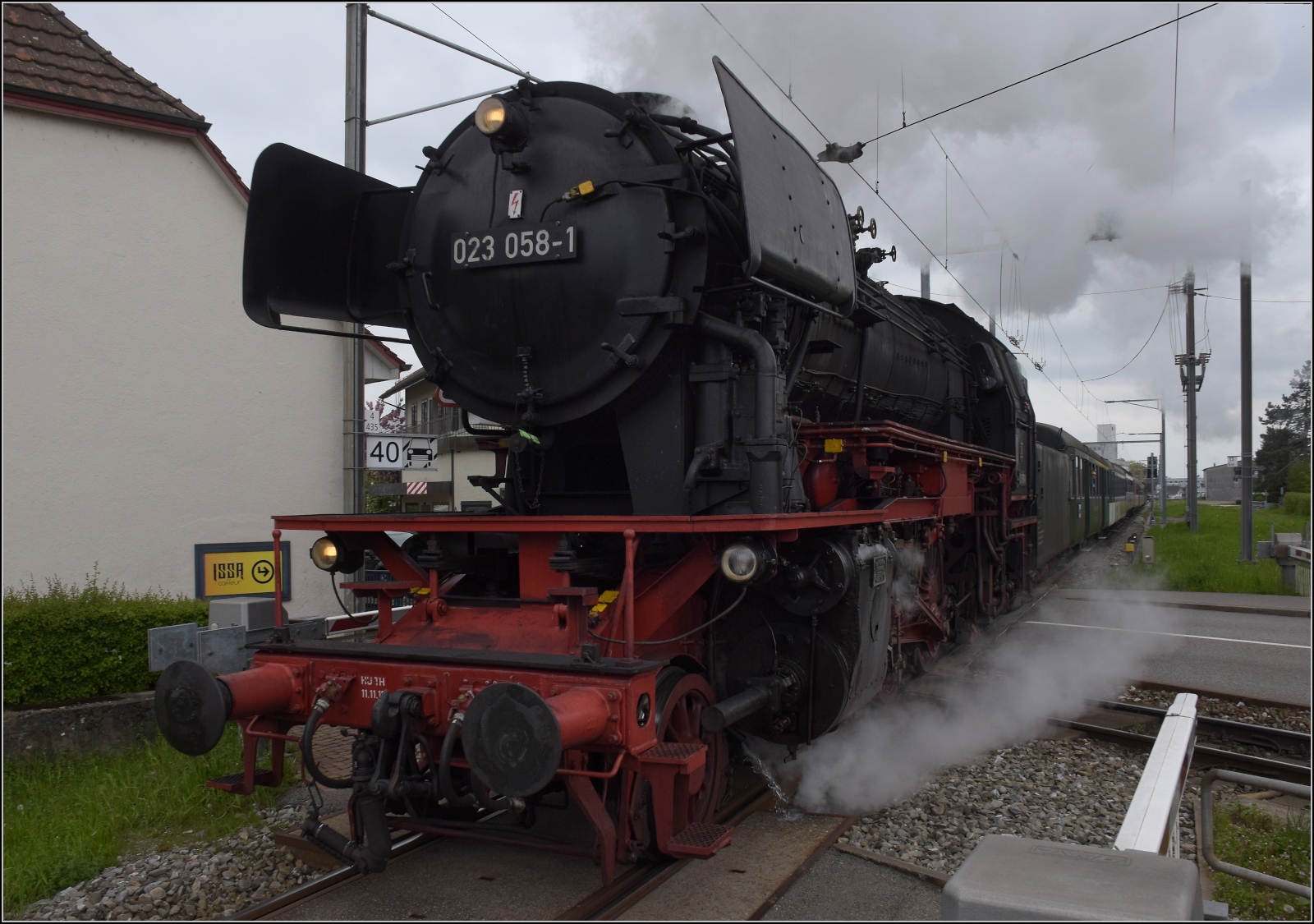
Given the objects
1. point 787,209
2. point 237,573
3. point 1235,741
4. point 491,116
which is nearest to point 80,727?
point 237,573

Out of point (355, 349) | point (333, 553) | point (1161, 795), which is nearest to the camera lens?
point (1161, 795)

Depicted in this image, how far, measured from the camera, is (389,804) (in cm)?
441

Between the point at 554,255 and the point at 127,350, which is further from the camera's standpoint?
the point at 127,350

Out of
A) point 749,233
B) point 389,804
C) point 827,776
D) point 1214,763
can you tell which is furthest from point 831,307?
point 1214,763

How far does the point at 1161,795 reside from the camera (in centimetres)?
256

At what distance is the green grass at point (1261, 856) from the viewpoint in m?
3.80

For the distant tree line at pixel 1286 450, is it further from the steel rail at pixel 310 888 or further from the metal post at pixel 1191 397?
the steel rail at pixel 310 888

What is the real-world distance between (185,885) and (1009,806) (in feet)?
13.3

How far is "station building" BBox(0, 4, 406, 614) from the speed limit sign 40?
1088mm

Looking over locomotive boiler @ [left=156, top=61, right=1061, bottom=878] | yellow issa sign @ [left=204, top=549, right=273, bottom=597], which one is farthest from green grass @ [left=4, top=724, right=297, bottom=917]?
yellow issa sign @ [left=204, top=549, right=273, bottom=597]

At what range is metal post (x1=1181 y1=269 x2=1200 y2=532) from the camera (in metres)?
21.7

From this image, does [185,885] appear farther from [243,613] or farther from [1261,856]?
[1261,856]

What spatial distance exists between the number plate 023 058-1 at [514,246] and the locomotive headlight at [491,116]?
0.47 meters

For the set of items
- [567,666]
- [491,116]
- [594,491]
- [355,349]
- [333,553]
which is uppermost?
[491,116]
